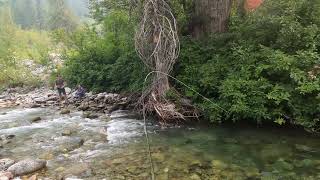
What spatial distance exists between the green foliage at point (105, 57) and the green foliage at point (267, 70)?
4.55 m

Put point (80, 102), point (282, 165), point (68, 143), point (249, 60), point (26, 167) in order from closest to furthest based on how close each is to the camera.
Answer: point (282, 165) → point (26, 167) → point (68, 143) → point (249, 60) → point (80, 102)

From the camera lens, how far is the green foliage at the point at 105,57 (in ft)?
55.3

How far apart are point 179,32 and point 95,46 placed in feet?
23.4

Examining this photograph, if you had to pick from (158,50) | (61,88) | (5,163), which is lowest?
(5,163)

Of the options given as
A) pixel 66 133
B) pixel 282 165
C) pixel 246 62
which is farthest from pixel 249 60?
pixel 66 133

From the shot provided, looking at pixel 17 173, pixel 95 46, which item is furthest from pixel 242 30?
pixel 95 46

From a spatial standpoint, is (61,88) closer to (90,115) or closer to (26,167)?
(90,115)

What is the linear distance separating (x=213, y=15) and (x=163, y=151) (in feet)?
20.3

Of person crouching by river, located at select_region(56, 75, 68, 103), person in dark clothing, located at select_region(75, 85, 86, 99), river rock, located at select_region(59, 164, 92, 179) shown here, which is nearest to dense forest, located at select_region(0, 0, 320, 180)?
river rock, located at select_region(59, 164, 92, 179)

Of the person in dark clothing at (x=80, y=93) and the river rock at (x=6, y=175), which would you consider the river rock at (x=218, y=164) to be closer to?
the river rock at (x=6, y=175)

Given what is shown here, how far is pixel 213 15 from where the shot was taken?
13.4m

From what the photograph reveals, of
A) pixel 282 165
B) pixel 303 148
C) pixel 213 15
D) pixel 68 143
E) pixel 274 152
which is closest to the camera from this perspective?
pixel 282 165

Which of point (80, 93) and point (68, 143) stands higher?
point (80, 93)

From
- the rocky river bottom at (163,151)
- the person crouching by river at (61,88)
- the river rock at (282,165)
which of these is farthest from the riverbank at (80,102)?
the river rock at (282,165)
